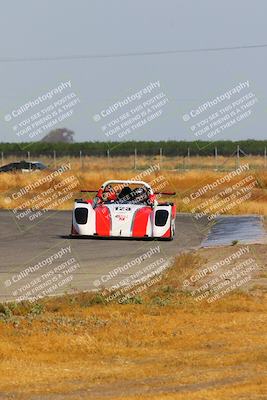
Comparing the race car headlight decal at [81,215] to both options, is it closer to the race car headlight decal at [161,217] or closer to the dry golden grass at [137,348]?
the race car headlight decal at [161,217]

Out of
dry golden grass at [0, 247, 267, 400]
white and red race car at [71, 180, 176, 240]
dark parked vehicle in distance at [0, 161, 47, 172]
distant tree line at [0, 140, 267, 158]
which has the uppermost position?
dry golden grass at [0, 247, 267, 400]

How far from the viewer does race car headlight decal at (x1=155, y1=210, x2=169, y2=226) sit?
2519cm

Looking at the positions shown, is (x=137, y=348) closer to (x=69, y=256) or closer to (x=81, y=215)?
(x=69, y=256)

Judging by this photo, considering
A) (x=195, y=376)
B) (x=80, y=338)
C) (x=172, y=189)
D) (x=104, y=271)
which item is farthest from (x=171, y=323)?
(x=172, y=189)

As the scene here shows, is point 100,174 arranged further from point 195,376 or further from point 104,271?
point 195,376

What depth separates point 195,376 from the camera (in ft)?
32.0

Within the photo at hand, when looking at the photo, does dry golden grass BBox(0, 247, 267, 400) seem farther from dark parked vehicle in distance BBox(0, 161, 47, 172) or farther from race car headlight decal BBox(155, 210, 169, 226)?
dark parked vehicle in distance BBox(0, 161, 47, 172)

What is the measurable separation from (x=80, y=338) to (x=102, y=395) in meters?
2.78

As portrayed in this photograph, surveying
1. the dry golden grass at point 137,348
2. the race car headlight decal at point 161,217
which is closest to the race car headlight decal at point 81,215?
the race car headlight decal at point 161,217

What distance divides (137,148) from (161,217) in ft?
272

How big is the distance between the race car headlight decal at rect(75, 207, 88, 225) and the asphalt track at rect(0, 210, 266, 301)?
0.48m

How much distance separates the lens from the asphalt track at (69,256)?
17531 mm

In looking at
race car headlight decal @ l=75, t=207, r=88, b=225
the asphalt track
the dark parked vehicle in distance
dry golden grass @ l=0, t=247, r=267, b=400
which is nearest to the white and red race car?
race car headlight decal @ l=75, t=207, r=88, b=225

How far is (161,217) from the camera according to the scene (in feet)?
→ 82.9
